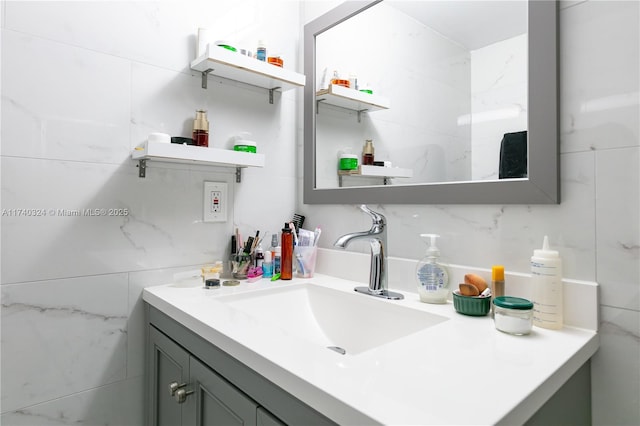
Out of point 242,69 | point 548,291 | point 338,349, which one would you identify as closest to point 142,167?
point 242,69

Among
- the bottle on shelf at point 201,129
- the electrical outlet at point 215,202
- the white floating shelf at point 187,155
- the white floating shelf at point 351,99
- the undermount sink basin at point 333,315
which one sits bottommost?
the undermount sink basin at point 333,315

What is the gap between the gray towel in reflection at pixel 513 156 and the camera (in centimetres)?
89

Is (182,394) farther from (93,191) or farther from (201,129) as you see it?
(201,129)

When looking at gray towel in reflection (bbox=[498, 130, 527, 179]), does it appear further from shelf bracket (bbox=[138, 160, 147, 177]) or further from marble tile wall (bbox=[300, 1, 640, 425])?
shelf bracket (bbox=[138, 160, 147, 177])

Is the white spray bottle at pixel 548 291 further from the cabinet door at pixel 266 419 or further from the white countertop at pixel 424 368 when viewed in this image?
the cabinet door at pixel 266 419

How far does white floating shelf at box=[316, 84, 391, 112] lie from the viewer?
4.06 ft

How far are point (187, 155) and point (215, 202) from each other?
0.25 m

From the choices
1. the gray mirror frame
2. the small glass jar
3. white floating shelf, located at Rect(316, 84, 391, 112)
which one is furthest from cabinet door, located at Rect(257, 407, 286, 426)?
white floating shelf, located at Rect(316, 84, 391, 112)

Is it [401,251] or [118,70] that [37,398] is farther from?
[401,251]

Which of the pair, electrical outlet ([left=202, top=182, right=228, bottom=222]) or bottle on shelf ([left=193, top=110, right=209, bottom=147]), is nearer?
bottle on shelf ([left=193, top=110, right=209, bottom=147])

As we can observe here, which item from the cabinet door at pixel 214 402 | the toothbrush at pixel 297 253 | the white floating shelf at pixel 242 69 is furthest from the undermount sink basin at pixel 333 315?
the white floating shelf at pixel 242 69

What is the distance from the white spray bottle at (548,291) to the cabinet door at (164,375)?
0.83m

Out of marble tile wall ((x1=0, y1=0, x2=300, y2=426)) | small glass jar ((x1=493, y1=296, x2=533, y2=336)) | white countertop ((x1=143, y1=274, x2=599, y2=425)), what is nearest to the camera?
white countertop ((x1=143, y1=274, x2=599, y2=425))

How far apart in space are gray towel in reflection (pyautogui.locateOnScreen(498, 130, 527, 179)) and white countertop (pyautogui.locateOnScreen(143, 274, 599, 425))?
359 mm
